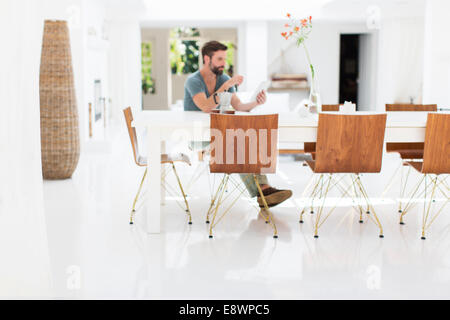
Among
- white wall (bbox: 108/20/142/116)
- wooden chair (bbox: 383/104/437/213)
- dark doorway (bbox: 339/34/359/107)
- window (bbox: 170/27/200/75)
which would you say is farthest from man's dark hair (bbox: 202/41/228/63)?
window (bbox: 170/27/200/75)

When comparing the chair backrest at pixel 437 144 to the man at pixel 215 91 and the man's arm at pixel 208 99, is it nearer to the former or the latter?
the man at pixel 215 91

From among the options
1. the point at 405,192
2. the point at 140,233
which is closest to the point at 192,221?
the point at 140,233

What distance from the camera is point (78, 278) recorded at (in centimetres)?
319

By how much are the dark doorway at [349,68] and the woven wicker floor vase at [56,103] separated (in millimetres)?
10326

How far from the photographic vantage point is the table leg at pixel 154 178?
159 inches

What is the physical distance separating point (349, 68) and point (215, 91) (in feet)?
36.5

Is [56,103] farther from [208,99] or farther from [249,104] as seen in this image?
[249,104]

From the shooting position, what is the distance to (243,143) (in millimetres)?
3928

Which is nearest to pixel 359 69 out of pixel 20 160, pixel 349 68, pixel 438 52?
pixel 349 68

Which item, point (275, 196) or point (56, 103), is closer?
point (275, 196)

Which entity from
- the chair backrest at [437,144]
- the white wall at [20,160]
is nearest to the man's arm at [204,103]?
the chair backrest at [437,144]

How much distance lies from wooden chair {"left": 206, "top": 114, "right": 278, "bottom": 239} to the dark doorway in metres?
11.7

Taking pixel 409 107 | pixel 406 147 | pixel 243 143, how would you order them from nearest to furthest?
pixel 243 143 → pixel 406 147 → pixel 409 107
